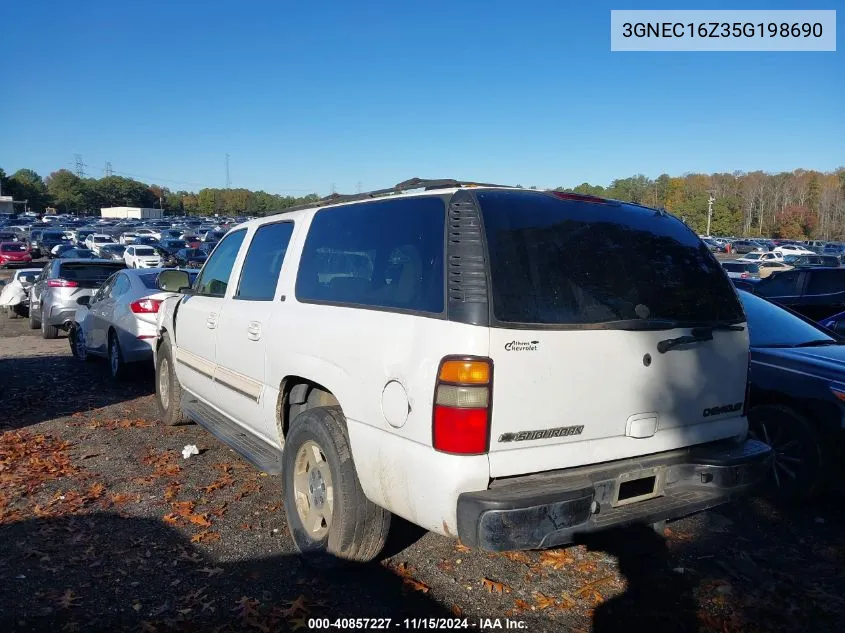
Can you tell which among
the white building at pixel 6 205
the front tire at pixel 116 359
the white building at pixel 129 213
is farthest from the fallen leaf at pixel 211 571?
the white building at pixel 129 213

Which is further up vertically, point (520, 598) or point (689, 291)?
point (689, 291)

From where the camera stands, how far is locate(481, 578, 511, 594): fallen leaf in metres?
3.51

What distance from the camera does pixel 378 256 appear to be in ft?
11.7

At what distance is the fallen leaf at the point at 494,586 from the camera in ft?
11.5

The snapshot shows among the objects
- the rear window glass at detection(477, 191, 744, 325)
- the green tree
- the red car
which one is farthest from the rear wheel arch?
the green tree

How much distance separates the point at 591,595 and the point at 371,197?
2.47 m

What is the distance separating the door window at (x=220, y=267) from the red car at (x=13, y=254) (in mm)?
36310

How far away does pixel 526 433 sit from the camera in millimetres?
2867

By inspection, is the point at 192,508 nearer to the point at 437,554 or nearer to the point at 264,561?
the point at 264,561

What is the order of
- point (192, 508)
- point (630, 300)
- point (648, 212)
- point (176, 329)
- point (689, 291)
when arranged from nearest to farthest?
point (630, 300), point (689, 291), point (648, 212), point (192, 508), point (176, 329)

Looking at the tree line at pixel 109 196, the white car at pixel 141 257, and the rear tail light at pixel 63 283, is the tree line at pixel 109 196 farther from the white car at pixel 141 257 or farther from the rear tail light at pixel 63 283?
the rear tail light at pixel 63 283

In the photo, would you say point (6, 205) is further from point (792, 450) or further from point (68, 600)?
point (792, 450)

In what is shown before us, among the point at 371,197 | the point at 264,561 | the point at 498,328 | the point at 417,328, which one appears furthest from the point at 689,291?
the point at 264,561

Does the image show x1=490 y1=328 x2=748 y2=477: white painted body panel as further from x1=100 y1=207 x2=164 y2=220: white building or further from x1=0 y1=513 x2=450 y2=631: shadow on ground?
x1=100 y1=207 x2=164 y2=220: white building
